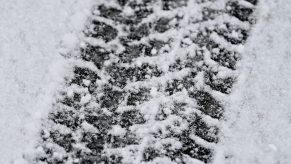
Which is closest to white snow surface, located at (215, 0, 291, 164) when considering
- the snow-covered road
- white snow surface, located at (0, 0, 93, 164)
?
the snow-covered road

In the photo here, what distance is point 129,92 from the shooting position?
142 cm

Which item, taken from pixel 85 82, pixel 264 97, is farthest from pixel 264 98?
pixel 85 82

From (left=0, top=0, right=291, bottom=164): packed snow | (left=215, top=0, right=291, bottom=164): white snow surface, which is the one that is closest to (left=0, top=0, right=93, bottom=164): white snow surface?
(left=0, top=0, right=291, bottom=164): packed snow

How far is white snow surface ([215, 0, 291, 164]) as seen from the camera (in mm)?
1255

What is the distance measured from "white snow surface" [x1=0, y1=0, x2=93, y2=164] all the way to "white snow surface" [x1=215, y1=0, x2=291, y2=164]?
0.63m

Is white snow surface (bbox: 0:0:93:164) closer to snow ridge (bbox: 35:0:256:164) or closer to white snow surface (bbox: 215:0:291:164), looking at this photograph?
snow ridge (bbox: 35:0:256:164)

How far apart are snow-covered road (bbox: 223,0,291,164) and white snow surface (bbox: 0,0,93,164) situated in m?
0.64

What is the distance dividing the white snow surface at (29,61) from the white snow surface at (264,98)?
2.07ft

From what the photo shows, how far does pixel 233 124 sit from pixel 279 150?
17cm

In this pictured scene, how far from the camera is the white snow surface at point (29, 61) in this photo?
1.28m

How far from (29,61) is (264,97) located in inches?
33.9

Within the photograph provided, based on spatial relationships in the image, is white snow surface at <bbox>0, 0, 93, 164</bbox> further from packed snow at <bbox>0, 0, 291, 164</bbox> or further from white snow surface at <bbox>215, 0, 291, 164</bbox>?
white snow surface at <bbox>215, 0, 291, 164</bbox>

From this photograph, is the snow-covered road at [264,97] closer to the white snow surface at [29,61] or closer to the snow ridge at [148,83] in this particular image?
the snow ridge at [148,83]

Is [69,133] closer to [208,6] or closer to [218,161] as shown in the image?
[218,161]
